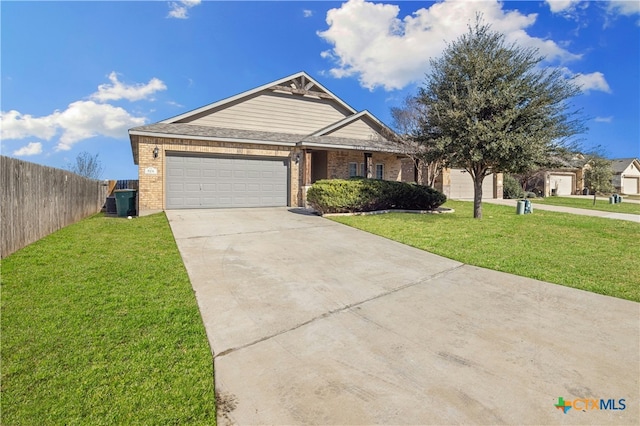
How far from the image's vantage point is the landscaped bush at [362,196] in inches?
433

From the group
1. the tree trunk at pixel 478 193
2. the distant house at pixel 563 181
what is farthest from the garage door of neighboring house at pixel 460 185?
the distant house at pixel 563 181

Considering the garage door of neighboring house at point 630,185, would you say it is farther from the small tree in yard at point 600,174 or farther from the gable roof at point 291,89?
the gable roof at point 291,89

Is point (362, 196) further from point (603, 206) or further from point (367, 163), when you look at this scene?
point (603, 206)

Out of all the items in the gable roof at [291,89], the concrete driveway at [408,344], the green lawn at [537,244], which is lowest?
the concrete driveway at [408,344]

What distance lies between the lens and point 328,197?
35.8ft

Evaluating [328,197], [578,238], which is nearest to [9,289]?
[328,197]

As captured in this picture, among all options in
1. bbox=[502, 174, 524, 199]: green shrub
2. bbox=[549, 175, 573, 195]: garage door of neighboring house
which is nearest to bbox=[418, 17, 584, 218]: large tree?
bbox=[502, 174, 524, 199]: green shrub

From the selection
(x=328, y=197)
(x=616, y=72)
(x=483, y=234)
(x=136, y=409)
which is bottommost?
(x=136, y=409)

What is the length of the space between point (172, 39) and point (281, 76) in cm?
533

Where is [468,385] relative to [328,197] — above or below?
below

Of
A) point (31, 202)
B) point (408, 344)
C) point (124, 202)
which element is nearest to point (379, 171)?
point (124, 202)

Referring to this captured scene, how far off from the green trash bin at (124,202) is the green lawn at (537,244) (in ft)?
27.6

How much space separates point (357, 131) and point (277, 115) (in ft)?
14.4

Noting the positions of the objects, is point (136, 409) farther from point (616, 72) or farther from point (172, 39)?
point (616, 72)
